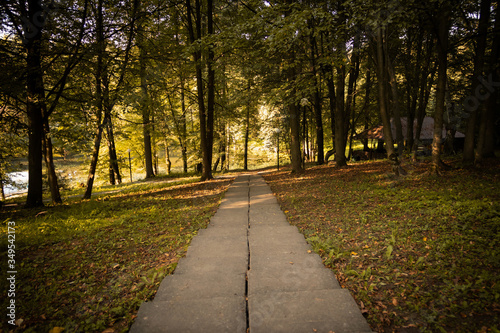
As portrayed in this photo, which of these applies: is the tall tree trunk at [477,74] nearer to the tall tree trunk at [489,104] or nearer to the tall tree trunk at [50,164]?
the tall tree trunk at [489,104]

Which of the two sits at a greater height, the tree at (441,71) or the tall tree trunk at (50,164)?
the tree at (441,71)

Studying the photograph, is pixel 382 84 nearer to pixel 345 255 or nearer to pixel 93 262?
pixel 345 255

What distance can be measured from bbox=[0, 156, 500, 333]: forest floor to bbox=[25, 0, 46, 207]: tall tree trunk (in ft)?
5.09

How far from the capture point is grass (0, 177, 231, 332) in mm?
2293

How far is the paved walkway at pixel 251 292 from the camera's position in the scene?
192 centimetres

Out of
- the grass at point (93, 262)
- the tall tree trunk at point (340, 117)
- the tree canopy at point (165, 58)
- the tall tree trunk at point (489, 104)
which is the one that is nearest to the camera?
the grass at point (93, 262)

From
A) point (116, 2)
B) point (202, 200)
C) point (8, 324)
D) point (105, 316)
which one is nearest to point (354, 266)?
point (105, 316)

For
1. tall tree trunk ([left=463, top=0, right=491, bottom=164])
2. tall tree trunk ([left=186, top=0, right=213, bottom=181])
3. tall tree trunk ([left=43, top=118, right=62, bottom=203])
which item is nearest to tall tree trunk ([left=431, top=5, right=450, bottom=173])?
tall tree trunk ([left=463, top=0, right=491, bottom=164])

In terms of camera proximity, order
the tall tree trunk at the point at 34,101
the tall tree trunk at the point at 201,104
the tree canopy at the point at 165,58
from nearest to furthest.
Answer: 1. the tree canopy at the point at 165,58
2. the tall tree trunk at the point at 34,101
3. the tall tree trunk at the point at 201,104

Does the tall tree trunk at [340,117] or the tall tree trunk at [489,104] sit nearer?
the tall tree trunk at [489,104]

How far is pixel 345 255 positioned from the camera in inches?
129

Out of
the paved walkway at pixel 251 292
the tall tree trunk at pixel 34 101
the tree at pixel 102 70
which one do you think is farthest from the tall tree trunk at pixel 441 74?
the tall tree trunk at pixel 34 101

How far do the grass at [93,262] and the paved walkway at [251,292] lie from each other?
0.33 meters

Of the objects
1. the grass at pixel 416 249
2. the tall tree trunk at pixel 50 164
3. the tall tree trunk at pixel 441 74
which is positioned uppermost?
the tall tree trunk at pixel 441 74
